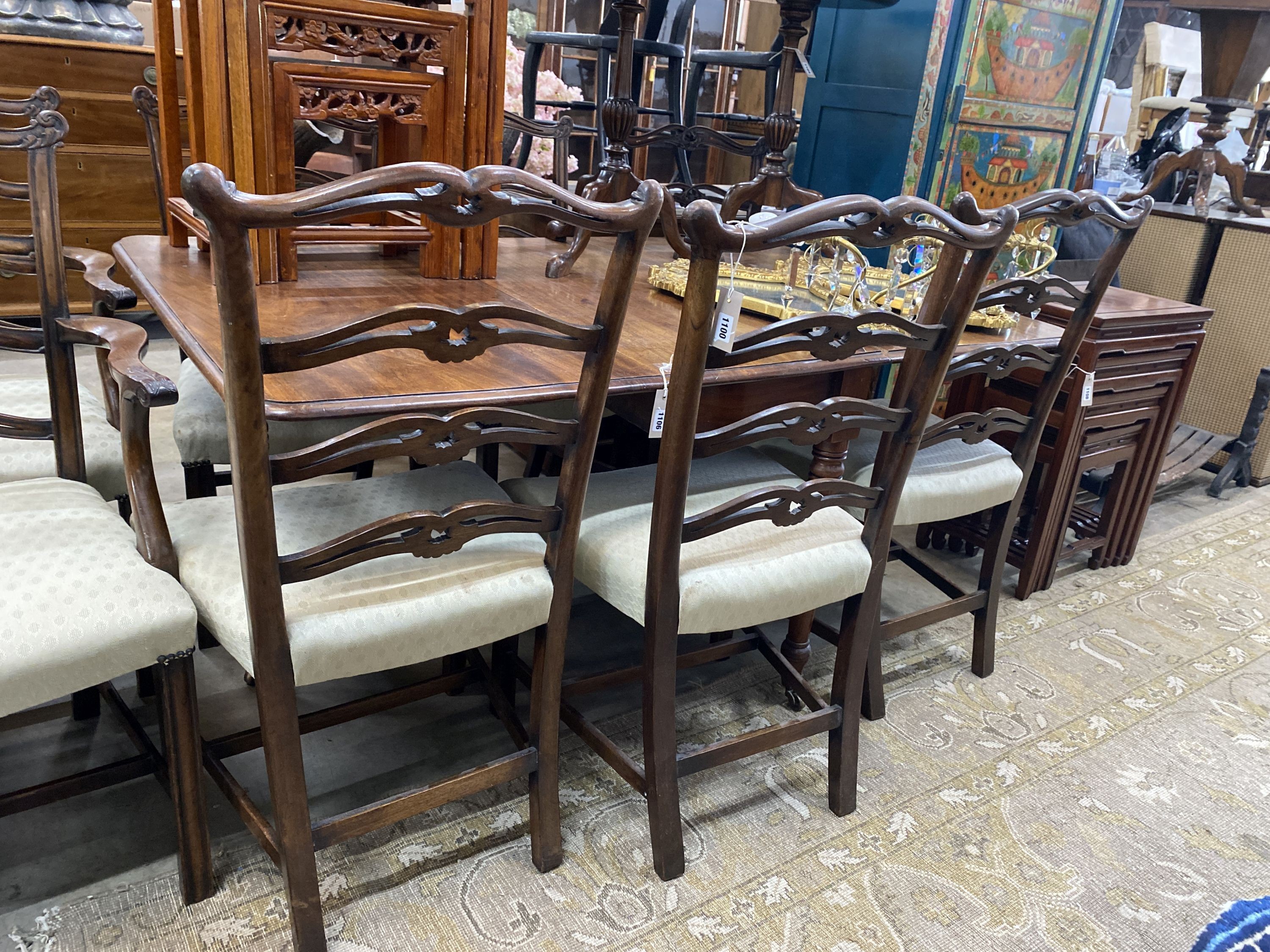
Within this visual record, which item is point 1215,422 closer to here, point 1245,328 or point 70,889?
point 1245,328

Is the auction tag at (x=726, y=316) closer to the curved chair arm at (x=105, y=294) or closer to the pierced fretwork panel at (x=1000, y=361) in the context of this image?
the pierced fretwork panel at (x=1000, y=361)

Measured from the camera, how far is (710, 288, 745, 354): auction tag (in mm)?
1308

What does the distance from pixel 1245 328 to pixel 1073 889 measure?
248 centimetres

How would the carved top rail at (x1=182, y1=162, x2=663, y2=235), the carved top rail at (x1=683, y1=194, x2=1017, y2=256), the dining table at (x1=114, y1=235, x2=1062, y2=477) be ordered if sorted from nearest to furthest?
the carved top rail at (x1=182, y1=162, x2=663, y2=235)
the carved top rail at (x1=683, y1=194, x2=1017, y2=256)
the dining table at (x1=114, y1=235, x2=1062, y2=477)

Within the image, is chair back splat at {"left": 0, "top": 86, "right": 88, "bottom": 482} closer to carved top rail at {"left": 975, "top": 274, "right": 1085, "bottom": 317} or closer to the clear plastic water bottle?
carved top rail at {"left": 975, "top": 274, "right": 1085, "bottom": 317}

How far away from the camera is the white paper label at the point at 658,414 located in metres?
1.38

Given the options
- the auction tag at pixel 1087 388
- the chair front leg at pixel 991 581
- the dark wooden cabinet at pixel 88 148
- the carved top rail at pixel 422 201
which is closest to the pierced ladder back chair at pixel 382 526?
the carved top rail at pixel 422 201

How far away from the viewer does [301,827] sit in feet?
4.14

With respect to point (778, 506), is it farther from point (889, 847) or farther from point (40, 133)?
point (40, 133)

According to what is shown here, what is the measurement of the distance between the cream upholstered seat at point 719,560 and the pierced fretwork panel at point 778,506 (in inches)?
2.1

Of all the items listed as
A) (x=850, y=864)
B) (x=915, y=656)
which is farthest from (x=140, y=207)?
(x=850, y=864)

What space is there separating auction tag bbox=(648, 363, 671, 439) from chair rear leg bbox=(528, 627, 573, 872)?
0.88 feet

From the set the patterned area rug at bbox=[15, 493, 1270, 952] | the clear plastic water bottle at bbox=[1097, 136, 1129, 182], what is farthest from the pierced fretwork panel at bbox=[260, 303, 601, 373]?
the clear plastic water bottle at bbox=[1097, 136, 1129, 182]

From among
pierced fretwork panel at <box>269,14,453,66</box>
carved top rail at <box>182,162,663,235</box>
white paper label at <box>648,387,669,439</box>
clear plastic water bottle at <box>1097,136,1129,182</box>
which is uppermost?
pierced fretwork panel at <box>269,14,453,66</box>
